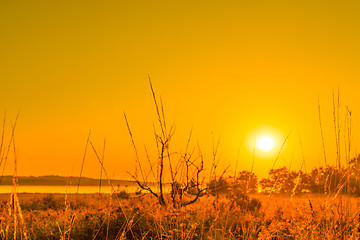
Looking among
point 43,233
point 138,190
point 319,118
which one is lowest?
point 43,233

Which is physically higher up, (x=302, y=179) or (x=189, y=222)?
(x=302, y=179)

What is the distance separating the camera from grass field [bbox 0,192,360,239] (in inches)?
165

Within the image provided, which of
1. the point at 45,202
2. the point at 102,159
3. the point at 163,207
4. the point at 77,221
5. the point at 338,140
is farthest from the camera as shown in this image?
the point at 45,202

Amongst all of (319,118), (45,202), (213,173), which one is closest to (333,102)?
(319,118)

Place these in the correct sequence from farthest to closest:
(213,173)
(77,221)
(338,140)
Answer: (77,221) → (213,173) → (338,140)

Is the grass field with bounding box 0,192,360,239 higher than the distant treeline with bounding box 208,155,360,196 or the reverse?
the reverse

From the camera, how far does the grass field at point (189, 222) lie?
→ 4191 mm

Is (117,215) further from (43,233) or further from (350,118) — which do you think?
(350,118)

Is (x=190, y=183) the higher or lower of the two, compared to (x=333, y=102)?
lower

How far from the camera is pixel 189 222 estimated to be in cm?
572

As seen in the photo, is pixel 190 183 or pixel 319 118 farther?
pixel 190 183

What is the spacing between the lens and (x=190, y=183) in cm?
898

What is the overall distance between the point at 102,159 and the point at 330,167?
8.34 feet

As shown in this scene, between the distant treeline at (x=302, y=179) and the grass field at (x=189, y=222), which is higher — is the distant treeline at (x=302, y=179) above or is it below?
above
